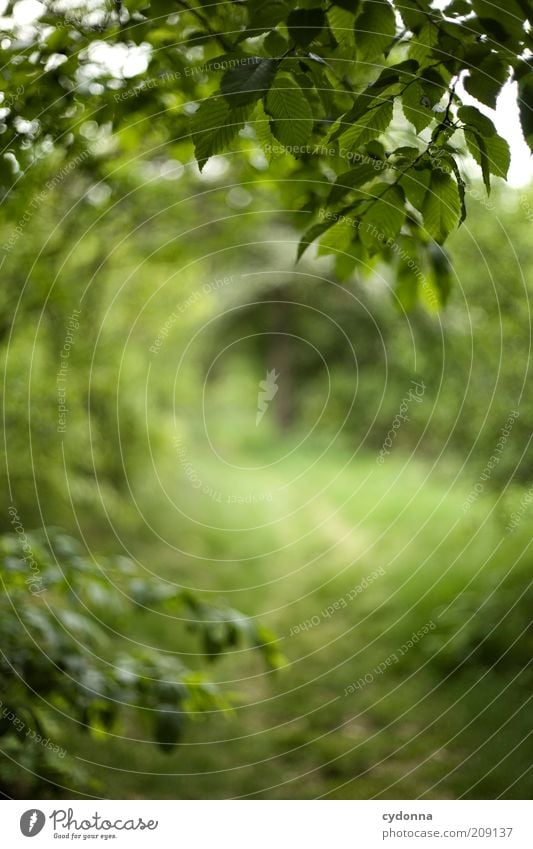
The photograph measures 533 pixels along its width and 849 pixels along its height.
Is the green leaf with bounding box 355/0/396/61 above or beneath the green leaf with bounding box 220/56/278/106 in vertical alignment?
above

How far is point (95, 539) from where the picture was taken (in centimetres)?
652

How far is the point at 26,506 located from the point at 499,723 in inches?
132

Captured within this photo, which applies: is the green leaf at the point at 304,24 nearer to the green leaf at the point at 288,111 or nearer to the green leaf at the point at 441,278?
the green leaf at the point at 288,111

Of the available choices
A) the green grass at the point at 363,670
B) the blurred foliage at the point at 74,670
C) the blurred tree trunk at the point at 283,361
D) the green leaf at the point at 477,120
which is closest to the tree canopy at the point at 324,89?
the green leaf at the point at 477,120

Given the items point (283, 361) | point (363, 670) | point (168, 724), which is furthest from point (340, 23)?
point (283, 361)

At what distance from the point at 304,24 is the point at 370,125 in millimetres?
177

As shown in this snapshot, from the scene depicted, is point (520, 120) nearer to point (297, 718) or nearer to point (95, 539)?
point (297, 718)

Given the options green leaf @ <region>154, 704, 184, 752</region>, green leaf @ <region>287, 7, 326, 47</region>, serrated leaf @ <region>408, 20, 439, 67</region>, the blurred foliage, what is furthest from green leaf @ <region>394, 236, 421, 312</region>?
green leaf @ <region>154, 704, 184, 752</region>

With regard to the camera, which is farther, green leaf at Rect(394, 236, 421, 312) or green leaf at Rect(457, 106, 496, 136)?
green leaf at Rect(394, 236, 421, 312)

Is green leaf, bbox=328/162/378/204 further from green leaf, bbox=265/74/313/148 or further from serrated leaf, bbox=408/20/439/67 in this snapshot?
serrated leaf, bbox=408/20/439/67

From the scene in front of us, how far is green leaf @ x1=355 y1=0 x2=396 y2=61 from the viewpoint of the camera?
3.85ft

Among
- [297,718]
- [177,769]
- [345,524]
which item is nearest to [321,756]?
[297,718]

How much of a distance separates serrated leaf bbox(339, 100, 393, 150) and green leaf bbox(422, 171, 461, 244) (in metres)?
0.11
